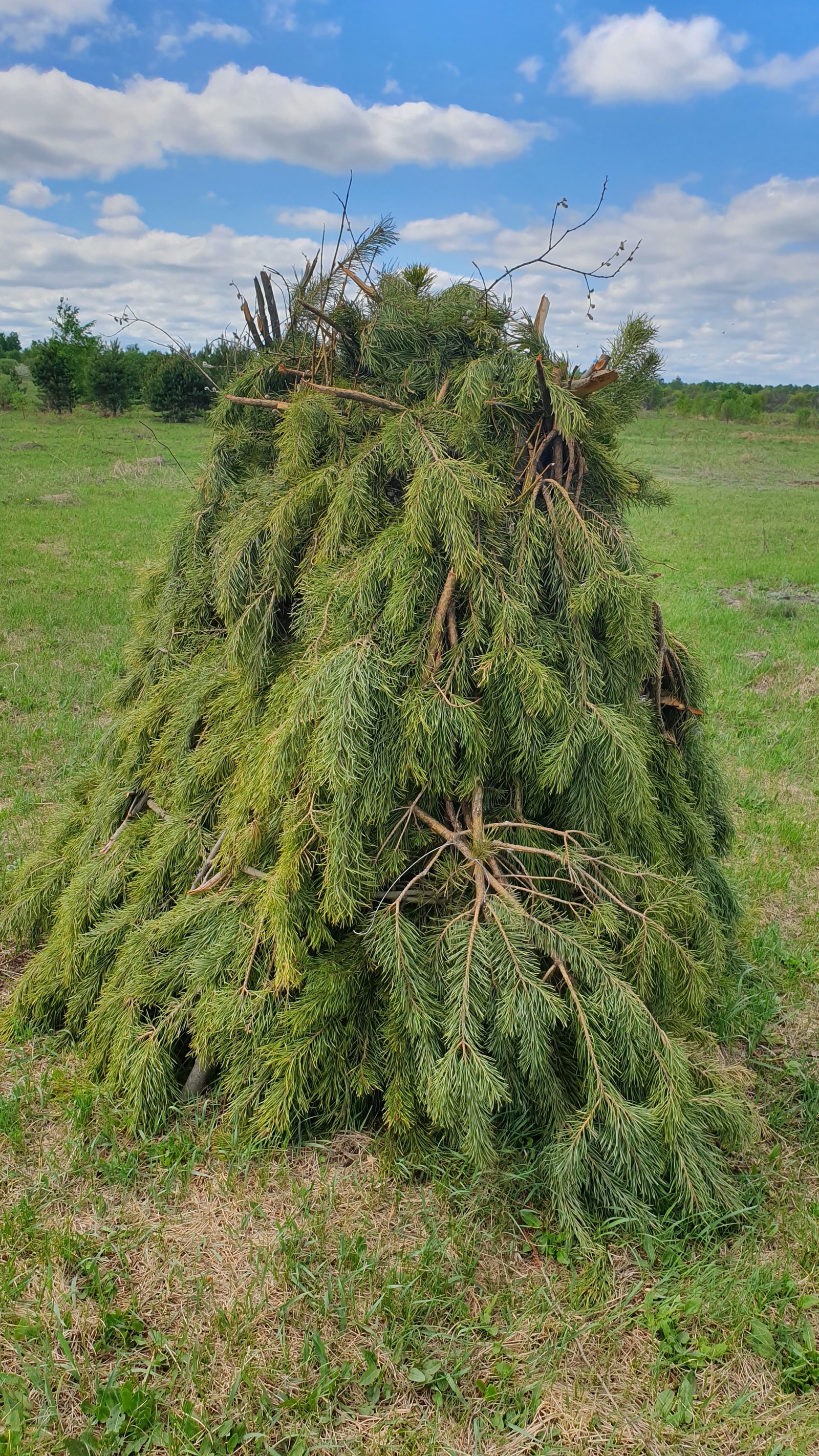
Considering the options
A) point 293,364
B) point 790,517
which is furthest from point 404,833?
point 790,517

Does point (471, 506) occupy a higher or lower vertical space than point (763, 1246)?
higher

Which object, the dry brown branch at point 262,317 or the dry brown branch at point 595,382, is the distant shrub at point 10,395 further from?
the dry brown branch at point 595,382

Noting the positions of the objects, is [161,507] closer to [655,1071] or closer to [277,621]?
[277,621]

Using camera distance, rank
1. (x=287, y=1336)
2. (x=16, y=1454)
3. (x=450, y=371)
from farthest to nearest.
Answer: (x=450, y=371) < (x=287, y=1336) < (x=16, y=1454)

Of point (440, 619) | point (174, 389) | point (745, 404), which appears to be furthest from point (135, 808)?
point (745, 404)

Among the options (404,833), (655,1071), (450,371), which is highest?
(450,371)

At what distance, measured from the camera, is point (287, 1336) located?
1.98 meters

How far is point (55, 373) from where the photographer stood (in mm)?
35094

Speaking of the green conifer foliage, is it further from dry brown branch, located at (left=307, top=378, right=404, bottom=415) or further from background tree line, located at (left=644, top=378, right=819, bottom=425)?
background tree line, located at (left=644, top=378, right=819, bottom=425)

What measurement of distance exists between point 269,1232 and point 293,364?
287cm

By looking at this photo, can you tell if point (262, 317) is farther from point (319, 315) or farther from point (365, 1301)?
point (365, 1301)

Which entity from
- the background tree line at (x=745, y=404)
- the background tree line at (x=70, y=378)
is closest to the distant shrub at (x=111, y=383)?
the background tree line at (x=70, y=378)

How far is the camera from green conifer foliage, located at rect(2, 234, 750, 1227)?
2.33 m

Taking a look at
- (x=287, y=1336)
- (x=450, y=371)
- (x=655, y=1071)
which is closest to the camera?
(x=287, y=1336)
